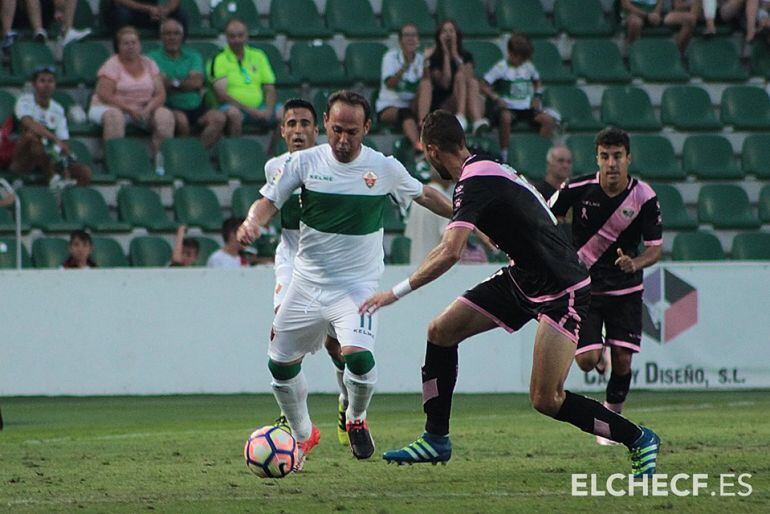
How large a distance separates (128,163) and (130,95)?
2.74ft

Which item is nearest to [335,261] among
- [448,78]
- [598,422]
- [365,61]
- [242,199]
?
[598,422]

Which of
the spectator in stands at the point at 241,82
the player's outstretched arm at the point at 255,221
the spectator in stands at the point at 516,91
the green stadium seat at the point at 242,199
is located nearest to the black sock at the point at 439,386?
the player's outstretched arm at the point at 255,221

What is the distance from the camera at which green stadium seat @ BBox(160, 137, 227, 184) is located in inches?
700

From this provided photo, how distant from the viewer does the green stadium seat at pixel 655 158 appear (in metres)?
19.0

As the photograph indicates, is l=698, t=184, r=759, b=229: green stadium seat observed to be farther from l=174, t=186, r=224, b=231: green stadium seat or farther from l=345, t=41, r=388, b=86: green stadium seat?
l=174, t=186, r=224, b=231: green stadium seat

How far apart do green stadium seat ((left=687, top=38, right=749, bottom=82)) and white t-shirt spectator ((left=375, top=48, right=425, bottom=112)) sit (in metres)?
4.40

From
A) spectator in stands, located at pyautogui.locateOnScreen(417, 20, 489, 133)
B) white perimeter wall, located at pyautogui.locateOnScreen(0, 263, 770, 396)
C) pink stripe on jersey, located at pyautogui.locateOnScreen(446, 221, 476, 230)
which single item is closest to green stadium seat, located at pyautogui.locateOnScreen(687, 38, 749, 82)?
spectator in stands, located at pyautogui.locateOnScreen(417, 20, 489, 133)

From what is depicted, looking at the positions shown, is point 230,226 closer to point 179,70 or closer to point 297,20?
point 179,70

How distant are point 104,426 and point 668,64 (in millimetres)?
10998

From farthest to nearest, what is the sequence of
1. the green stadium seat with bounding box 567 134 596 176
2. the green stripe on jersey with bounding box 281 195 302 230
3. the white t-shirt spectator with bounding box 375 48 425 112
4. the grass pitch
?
the green stadium seat with bounding box 567 134 596 176 < the white t-shirt spectator with bounding box 375 48 425 112 < the green stripe on jersey with bounding box 281 195 302 230 < the grass pitch

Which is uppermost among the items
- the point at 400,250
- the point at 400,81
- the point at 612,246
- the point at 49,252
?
the point at 400,81

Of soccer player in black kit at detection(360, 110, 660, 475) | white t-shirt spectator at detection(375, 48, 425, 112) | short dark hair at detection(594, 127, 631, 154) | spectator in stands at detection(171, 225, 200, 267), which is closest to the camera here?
soccer player in black kit at detection(360, 110, 660, 475)

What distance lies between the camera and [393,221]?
58.2 feet

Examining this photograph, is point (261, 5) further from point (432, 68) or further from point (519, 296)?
point (519, 296)
